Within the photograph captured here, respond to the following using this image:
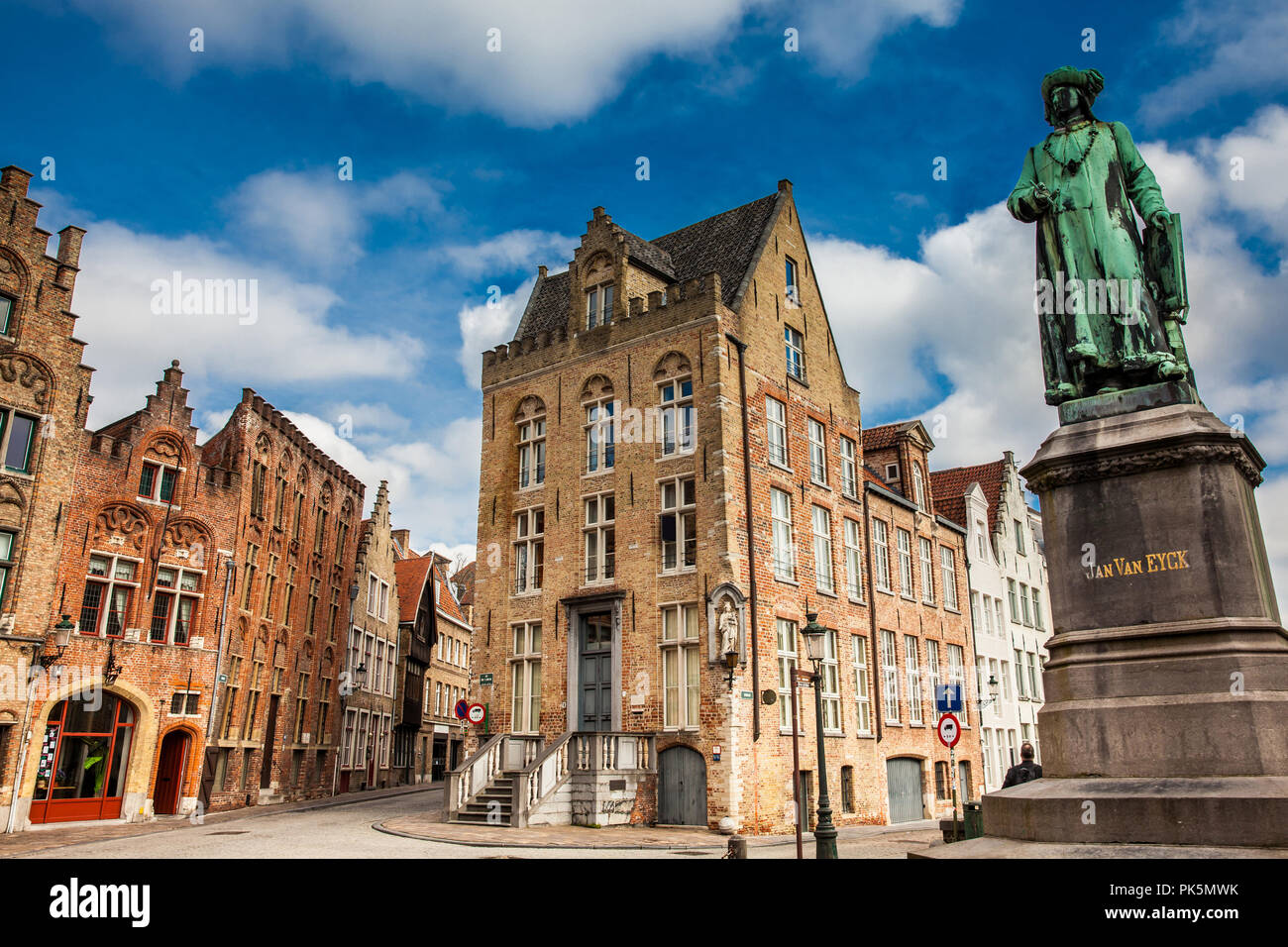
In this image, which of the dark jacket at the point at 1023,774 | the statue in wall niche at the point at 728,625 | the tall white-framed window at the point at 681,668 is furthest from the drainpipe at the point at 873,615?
the dark jacket at the point at 1023,774

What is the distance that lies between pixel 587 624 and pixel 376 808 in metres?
8.51

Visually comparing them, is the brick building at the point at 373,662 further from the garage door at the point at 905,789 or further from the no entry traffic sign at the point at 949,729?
the no entry traffic sign at the point at 949,729

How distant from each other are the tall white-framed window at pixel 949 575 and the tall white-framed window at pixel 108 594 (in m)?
25.5

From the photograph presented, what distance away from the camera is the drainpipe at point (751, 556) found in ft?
67.7

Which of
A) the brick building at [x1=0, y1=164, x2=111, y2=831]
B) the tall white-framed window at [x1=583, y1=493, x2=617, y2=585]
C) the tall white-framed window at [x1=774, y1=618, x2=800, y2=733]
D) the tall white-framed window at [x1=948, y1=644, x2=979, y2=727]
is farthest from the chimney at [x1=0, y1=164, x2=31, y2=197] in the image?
the tall white-framed window at [x1=948, y1=644, x2=979, y2=727]

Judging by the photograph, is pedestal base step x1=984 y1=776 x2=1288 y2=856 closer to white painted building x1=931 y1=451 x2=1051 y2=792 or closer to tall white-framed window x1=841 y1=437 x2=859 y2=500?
tall white-framed window x1=841 y1=437 x2=859 y2=500

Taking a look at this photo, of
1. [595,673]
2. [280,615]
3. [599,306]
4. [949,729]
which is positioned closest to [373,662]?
[280,615]

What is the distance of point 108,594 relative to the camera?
24.0 metres

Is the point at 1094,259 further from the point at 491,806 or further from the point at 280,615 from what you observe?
the point at 280,615

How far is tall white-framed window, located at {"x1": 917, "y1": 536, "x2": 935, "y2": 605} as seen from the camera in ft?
101

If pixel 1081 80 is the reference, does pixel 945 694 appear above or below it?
below

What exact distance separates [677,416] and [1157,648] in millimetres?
15996
